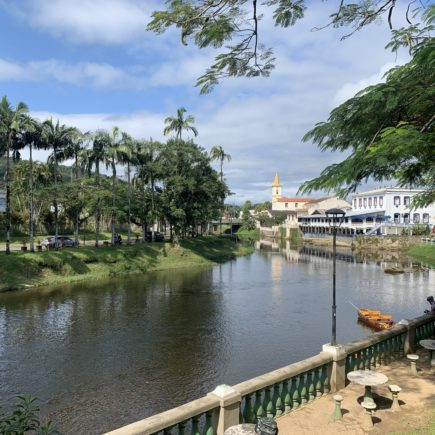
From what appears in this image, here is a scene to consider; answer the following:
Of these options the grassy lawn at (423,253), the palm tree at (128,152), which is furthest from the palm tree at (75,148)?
the grassy lawn at (423,253)

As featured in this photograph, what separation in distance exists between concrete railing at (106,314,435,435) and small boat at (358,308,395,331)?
10891 mm

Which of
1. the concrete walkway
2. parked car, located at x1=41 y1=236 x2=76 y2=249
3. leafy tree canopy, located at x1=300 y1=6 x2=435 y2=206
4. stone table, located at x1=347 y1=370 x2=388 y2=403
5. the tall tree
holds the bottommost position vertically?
the concrete walkway

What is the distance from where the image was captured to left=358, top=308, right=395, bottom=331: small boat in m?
Result: 24.5

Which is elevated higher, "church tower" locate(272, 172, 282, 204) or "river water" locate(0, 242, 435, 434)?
"church tower" locate(272, 172, 282, 204)

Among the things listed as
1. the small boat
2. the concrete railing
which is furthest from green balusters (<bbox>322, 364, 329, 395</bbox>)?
the small boat

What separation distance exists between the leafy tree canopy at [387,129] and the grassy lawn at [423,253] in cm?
5867

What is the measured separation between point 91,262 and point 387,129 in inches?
1584

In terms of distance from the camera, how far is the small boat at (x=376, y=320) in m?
24.5

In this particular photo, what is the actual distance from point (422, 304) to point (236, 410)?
29498 mm

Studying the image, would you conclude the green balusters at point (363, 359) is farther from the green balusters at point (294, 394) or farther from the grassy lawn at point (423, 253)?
the grassy lawn at point (423, 253)

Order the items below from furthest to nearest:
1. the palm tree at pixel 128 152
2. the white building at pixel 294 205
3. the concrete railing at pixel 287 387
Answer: the white building at pixel 294 205 < the palm tree at pixel 128 152 < the concrete railing at pixel 287 387

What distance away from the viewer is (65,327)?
25.7 m

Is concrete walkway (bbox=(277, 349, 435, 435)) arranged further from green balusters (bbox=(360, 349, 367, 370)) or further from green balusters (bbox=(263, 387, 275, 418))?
green balusters (bbox=(360, 349, 367, 370))

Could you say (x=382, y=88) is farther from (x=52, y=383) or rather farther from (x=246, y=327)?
(x=246, y=327)
